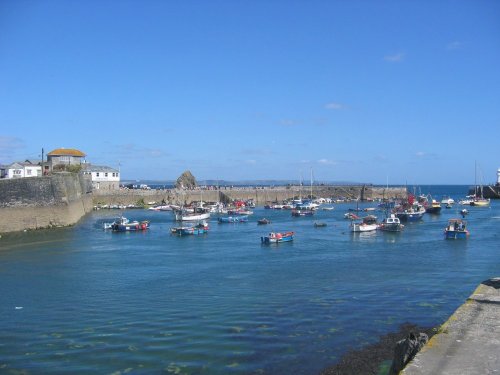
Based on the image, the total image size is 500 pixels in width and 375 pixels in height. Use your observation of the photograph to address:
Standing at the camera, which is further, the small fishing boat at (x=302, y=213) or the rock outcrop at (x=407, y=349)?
the small fishing boat at (x=302, y=213)

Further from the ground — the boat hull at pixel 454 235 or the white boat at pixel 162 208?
the white boat at pixel 162 208

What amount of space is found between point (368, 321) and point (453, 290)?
7.42 metres

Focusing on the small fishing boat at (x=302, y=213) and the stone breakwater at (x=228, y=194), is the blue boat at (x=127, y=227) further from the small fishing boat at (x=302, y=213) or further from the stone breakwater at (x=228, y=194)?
the stone breakwater at (x=228, y=194)

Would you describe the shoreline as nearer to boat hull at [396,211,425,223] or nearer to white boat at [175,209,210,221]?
boat hull at [396,211,425,223]

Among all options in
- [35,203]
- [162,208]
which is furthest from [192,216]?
[35,203]

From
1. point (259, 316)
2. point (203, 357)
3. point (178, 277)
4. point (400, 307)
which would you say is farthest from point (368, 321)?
point (178, 277)

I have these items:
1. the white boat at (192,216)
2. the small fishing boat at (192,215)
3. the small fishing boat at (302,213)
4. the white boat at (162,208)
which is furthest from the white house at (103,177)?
the small fishing boat at (302,213)

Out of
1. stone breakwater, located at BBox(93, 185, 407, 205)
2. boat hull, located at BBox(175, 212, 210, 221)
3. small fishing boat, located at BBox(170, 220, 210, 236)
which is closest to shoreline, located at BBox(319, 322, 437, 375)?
small fishing boat, located at BBox(170, 220, 210, 236)

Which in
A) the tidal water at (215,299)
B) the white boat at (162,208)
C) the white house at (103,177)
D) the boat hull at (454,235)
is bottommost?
the tidal water at (215,299)

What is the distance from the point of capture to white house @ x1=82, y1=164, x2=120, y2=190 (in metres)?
91.1

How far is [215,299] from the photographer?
22.7 meters

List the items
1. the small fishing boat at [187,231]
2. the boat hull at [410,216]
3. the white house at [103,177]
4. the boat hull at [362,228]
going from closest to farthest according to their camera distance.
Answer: the small fishing boat at [187,231] → the boat hull at [362,228] → the boat hull at [410,216] → the white house at [103,177]

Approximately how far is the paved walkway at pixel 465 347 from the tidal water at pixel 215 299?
400 centimetres

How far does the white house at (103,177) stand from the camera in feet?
299
